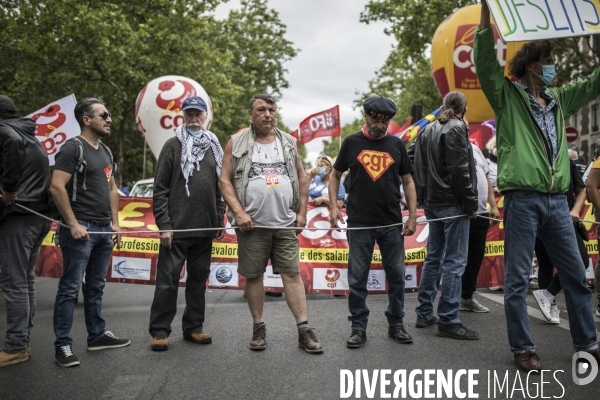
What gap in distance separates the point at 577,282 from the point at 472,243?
7.78 ft

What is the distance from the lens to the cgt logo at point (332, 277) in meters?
7.65

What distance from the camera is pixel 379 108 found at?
5.10 metres

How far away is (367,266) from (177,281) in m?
1.63

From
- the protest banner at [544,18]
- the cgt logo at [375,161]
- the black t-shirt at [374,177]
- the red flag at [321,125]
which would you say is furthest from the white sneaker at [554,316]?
the red flag at [321,125]

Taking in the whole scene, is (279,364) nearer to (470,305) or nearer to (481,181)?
(470,305)

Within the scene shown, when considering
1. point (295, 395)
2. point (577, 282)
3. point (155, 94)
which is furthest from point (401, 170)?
point (155, 94)

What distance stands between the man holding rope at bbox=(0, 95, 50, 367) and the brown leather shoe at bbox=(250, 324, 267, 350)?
1.71 m

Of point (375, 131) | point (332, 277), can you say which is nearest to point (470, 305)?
point (332, 277)

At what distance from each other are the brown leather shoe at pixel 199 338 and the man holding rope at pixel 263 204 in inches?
17.0

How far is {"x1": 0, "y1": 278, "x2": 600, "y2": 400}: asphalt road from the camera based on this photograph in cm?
389

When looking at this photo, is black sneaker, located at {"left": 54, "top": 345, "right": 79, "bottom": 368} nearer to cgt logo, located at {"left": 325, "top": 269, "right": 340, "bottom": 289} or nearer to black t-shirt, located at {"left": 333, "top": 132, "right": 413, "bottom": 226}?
black t-shirt, located at {"left": 333, "top": 132, "right": 413, "bottom": 226}

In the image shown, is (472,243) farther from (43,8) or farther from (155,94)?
(43,8)

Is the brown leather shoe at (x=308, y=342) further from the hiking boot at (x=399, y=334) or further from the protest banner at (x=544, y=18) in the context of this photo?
the protest banner at (x=544, y=18)

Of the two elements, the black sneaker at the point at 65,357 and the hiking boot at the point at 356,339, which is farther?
Answer: the hiking boot at the point at 356,339
